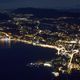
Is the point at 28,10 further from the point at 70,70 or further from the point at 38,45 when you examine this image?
the point at 70,70

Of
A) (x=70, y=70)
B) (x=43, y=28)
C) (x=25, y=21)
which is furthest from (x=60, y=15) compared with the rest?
(x=70, y=70)

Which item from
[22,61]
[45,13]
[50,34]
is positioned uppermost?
[45,13]

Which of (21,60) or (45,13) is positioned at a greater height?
(45,13)

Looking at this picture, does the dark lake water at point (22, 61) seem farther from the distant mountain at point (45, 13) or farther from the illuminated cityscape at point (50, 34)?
the distant mountain at point (45, 13)

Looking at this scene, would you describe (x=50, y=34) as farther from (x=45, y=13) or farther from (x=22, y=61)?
(x=45, y=13)

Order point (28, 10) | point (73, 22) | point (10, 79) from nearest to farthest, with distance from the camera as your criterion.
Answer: point (10, 79)
point (73, 22)
point (28, 10)

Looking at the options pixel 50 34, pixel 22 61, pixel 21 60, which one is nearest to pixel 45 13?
pixel 50 34

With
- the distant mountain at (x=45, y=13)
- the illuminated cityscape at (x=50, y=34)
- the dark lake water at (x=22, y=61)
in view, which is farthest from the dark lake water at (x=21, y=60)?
the distant mountain at (x=45, y=13)

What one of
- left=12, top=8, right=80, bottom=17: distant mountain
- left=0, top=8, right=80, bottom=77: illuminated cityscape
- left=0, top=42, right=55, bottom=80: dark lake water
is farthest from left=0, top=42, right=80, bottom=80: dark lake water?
left=12, top=8, right=80, bottom=17: distant mountain
